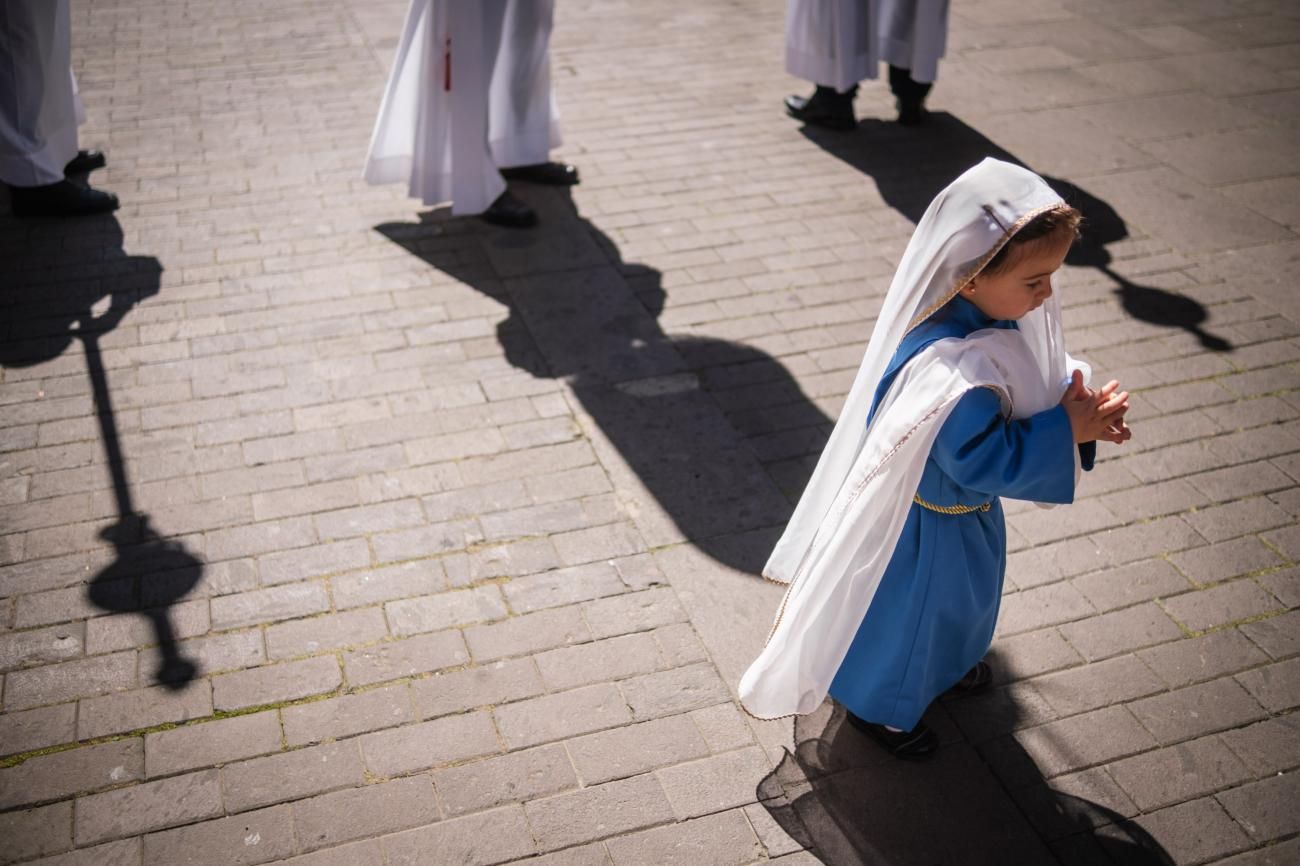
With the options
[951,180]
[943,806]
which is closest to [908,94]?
[951,180]

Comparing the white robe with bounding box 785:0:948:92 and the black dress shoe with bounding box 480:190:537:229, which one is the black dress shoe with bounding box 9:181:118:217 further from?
the white robe with bounding box 785:0:948:92

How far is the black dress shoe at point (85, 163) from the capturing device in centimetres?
678

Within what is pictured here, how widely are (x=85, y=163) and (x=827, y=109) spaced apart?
4864 millimetres

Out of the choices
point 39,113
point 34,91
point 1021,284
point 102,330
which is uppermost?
point 1021,284

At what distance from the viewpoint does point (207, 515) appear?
4238 mm

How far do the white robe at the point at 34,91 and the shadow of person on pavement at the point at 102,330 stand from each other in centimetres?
36

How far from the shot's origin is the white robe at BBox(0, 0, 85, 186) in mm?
5879

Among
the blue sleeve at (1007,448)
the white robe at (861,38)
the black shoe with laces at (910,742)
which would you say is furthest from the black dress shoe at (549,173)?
the blue sleeve at (1007,448)

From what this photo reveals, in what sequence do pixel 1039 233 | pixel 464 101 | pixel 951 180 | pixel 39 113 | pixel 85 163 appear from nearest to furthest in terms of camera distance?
pixel 1039 233, pixel 464 101, pixel 39 113, pixel 85 163, pixel 951 180

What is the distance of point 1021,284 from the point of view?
2668 mm

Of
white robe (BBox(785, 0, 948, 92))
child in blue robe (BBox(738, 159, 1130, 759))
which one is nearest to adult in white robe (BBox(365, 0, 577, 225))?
white robe (BBox(785, 0, 948, 92))

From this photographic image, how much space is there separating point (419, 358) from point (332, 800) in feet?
8.07

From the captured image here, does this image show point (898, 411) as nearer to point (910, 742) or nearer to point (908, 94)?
point (910, 742)

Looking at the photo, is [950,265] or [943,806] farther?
[943,806]
